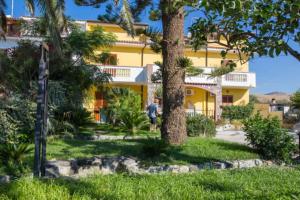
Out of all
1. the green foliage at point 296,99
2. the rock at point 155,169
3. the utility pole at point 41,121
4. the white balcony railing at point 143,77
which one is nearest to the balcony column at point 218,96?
the white balcony railing at point 143,77

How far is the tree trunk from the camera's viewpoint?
13258 mm

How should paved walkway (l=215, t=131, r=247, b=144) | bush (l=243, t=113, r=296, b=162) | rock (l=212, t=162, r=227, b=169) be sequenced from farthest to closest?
paved walkway (l=215, t=131, r=247, b=144)
bush (l=243, t=113, r=296, b=162)
rock (l=212, t=162, r=227, b=169)

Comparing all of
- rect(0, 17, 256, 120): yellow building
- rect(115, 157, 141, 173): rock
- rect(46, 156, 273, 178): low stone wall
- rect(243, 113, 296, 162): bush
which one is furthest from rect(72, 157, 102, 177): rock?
rect(0, 17, 256, 120): yellow building

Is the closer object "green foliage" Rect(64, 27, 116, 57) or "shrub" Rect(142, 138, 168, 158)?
"shrub" Rect(142, 138, 168, 158)

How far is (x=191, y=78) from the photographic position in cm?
3438

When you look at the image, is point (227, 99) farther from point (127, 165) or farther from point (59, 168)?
point (59, 168)

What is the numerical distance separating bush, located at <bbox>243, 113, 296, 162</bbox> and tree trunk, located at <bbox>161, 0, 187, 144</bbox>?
78.2 inches

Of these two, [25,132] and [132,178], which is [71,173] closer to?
[132,178]

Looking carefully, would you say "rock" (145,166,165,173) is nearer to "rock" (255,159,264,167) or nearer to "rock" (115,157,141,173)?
"rock" (115,157,141,173)

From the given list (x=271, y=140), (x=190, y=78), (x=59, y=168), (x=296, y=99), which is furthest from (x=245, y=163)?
(x=190, y=78)

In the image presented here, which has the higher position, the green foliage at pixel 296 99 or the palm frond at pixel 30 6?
the palm frond at pixel 30 6

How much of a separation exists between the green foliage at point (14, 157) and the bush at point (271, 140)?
239 inches

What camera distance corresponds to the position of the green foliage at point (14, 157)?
8.76 meters

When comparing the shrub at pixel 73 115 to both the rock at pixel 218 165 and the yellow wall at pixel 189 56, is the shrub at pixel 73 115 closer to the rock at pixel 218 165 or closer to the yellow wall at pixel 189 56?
the rock at pixel 218 165
